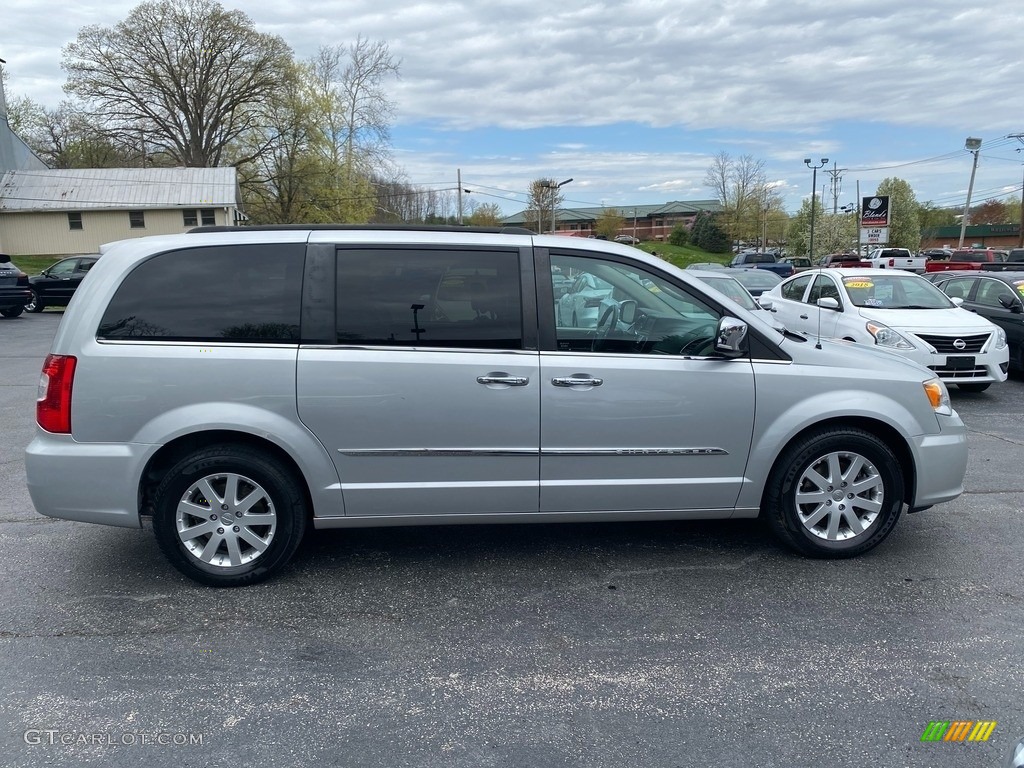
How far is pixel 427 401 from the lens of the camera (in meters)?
3.92

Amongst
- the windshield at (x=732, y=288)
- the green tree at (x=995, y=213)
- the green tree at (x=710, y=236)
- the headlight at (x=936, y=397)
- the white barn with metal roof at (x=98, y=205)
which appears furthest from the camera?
the green tree at (x=995, y=213)

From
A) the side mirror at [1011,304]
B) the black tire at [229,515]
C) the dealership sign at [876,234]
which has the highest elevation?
the dealership sign at [876,234]

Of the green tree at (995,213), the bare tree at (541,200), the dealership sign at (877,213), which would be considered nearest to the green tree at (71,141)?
the bare tree at (541,200)

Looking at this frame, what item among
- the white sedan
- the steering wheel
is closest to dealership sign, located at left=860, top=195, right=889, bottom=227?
the white sedan

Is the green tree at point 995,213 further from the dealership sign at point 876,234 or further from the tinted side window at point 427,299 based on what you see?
the tinted side window at point 427,299

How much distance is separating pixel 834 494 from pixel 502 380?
1990mm

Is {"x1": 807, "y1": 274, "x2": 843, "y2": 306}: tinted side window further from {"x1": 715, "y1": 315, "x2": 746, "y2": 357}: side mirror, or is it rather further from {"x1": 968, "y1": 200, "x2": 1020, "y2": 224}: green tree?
{"x1": 968, "y1": 200, "x2": 1020, "y2": 224}: green tree

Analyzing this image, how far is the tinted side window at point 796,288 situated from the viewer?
Result: 40.3 ft

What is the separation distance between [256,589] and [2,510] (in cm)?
256

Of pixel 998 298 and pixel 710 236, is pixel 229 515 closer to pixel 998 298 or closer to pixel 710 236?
pixel 998 298

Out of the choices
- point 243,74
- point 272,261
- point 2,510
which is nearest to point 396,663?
point 272,261

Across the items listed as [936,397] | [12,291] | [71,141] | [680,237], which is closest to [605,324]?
[936,397]

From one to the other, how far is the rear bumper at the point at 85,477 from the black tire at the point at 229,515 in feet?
0.51

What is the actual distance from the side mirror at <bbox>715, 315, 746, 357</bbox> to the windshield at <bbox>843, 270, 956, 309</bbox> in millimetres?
7337
